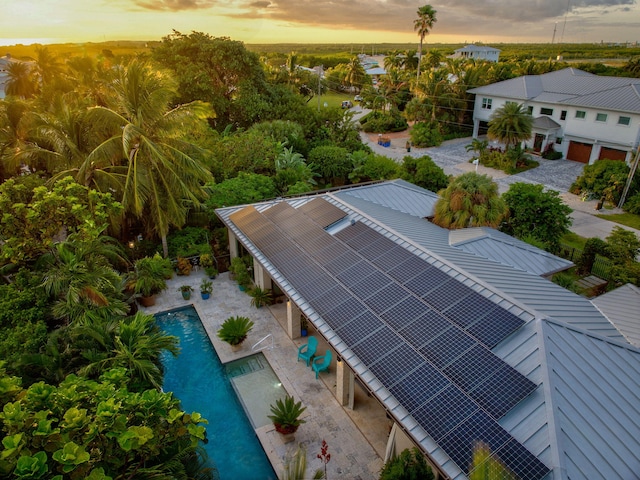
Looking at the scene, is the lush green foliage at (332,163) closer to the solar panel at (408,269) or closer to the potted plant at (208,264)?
the potted plant at (208,264)

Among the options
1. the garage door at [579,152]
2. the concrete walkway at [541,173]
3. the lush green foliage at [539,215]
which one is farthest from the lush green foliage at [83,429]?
the garage door at [579,152]

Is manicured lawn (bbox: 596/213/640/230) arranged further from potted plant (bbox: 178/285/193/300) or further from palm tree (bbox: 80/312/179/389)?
palm tree (bbox: 80/312/179/389)

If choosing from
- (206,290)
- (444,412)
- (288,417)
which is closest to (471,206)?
(444,412)

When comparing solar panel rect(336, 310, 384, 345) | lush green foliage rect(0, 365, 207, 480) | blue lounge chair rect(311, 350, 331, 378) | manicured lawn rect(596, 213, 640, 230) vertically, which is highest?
lush green foliage rect(0, 365, 207, 480)

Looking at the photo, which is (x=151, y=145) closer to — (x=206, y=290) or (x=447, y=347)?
(x=206, y=290)

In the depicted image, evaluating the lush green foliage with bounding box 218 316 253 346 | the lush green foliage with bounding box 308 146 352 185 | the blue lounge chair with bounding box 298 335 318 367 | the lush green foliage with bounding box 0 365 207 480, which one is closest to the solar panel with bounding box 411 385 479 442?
the lush green foliage with bounding box 0 365 207 480

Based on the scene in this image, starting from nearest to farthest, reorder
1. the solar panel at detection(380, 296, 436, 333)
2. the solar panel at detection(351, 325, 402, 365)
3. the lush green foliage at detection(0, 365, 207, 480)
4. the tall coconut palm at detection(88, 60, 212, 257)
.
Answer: the lush green foliage at detection(0, 365, 207, 480), the solar panel at detection(351, 325, 402, 365), the solar panel at detection(380, 296, 436, 333), the tall coconut palm at detection(88, 60, 212, 257)

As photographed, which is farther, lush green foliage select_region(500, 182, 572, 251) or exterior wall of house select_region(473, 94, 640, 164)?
exterior wall of house select_region(473, 94, 640, 164)
